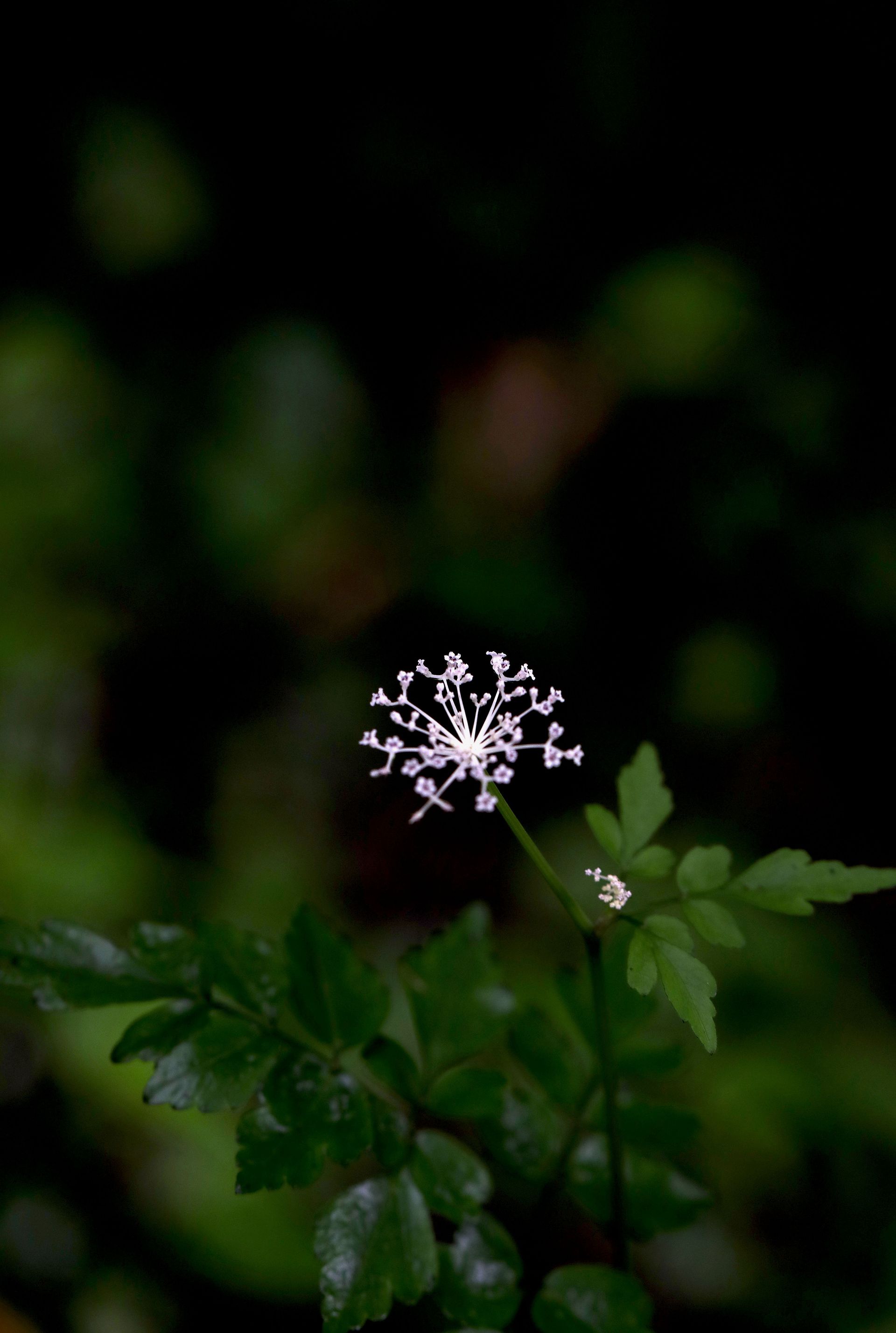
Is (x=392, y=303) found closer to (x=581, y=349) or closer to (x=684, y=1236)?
(x=581, y=349)

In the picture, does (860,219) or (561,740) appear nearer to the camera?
(561,740)

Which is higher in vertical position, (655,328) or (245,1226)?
(655,328)

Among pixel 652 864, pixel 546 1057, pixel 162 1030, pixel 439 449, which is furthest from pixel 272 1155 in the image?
pixel 439 449

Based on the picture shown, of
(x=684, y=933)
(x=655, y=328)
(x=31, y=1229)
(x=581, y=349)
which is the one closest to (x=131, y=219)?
(x=581, y=349)

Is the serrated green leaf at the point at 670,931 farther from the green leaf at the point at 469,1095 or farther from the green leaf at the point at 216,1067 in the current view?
the green leaf at the point at 216,1067

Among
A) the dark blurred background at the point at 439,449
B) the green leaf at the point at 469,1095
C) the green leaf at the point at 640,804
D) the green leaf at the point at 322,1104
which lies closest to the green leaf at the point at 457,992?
the green leaf at the point at 469,1095

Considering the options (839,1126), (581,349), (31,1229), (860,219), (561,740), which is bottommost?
(839,1126)

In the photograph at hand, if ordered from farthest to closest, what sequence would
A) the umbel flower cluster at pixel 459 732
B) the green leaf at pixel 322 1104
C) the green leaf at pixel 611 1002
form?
the green leaf at pixel 611 1002, the green leaf at pixel 322 1104, the umbel flower cluster at pixel 459 732
